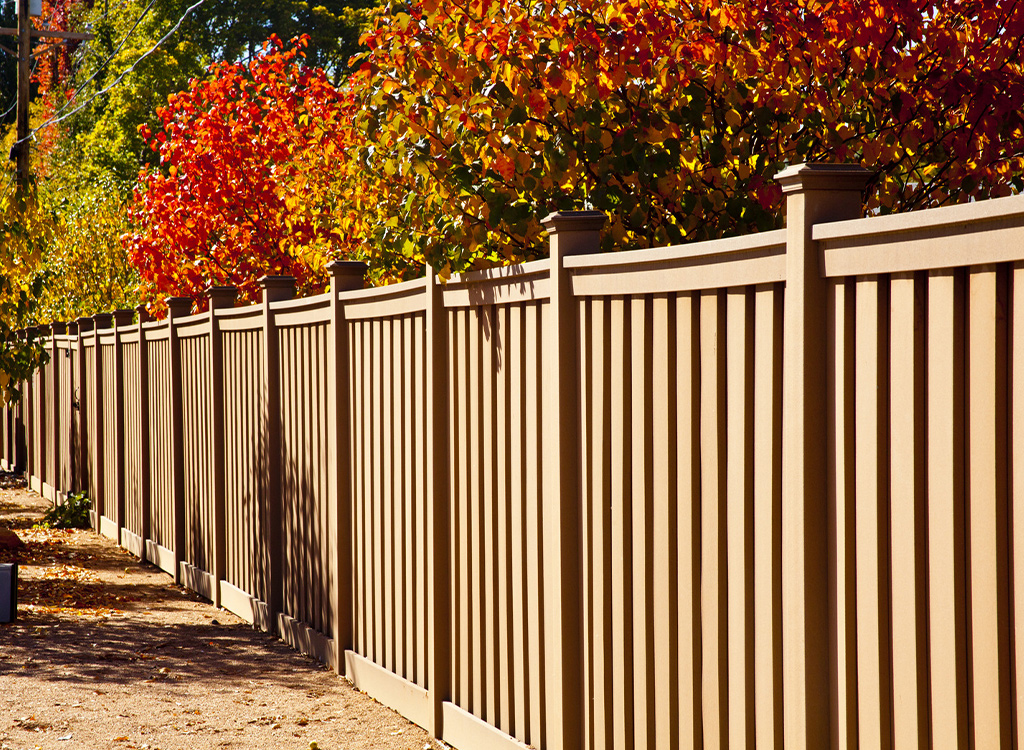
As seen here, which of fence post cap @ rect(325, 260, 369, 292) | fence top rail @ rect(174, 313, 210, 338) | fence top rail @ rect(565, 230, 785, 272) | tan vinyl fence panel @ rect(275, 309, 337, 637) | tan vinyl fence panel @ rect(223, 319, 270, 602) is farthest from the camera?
fence top rail @ rect(174, 313, 210, 338)

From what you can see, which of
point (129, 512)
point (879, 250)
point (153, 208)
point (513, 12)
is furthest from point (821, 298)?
point (153, 208)

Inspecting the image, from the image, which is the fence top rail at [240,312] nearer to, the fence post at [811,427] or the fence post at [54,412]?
the fence post at [811,427]

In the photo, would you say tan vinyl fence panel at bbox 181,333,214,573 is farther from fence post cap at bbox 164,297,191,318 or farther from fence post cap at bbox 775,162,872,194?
fence post cap at bbox 775,162,872,194

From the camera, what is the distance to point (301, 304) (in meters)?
6.70

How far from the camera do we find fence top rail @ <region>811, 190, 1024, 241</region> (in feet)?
7.37

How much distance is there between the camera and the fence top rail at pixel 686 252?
2.98 m

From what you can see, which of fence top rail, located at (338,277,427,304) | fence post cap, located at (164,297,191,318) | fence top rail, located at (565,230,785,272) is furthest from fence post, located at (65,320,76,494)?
fence top rail, located at (565,230,785,272)

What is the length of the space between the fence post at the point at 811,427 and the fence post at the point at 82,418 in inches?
452

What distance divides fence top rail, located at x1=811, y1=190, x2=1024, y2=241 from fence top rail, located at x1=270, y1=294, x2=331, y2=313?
3.87 meters

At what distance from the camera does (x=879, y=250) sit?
2580mm

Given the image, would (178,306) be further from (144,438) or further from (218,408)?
(218,408)

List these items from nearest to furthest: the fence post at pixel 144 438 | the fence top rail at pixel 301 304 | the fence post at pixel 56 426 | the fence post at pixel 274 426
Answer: the fence top rail at pixel 301 304 → the fence post at pixel 274 426 → the fence post at pixel 144 438 → the fence post at pixel 56 426

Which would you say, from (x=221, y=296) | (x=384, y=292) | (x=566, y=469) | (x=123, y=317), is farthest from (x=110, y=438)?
(x=566, y=469)

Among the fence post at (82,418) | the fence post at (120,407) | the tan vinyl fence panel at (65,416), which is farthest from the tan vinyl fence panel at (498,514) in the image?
the tan vinyl fence panel at (65,416)
